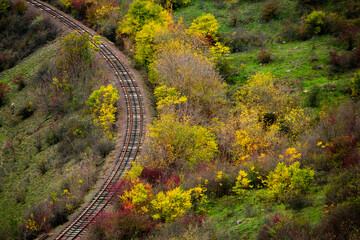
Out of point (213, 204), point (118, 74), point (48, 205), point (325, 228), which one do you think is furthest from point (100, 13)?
point (325, 228)

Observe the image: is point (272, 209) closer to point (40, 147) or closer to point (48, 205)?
point (48, 205)

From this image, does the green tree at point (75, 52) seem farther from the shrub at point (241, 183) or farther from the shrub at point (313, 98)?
the shrub at point (241, 183)

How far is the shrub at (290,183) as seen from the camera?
52.7 feet

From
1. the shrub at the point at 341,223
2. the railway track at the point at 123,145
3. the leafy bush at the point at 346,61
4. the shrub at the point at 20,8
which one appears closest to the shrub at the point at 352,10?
the leafy bush at the point at 346,61

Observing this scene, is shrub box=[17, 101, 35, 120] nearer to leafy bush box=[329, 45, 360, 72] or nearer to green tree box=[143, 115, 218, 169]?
green tree box=[143, 115, 218, 169]

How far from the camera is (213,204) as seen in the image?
1889 centimetres

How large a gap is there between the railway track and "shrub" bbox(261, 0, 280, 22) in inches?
883

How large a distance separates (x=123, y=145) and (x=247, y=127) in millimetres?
12219

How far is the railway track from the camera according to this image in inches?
870

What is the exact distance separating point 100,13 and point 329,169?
48145 millimetres

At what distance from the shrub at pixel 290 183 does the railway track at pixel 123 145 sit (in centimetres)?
1268

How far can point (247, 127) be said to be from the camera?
2528cm

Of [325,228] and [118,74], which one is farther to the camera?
[118,74]

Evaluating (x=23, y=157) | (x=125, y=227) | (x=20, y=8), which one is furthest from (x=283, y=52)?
(x=20, y=8)
